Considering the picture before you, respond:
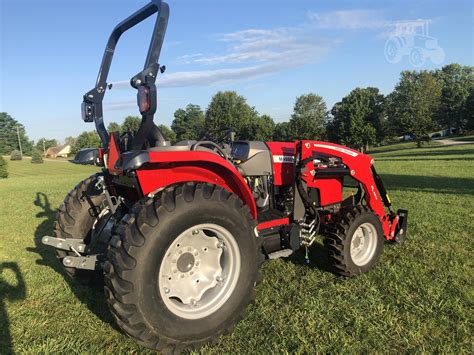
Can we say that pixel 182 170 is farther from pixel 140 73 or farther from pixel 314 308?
pixel 314 308

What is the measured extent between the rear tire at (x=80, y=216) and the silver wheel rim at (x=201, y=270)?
126cm

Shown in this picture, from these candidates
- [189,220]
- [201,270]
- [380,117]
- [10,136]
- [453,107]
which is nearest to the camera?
[189,220]

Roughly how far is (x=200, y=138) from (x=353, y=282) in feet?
7.21

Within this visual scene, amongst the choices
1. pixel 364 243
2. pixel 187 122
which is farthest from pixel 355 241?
pixel 187 122

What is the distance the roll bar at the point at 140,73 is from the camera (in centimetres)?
275

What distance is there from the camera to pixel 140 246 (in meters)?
2.44

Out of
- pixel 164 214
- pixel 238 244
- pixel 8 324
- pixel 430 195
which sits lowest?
pixel 430 195

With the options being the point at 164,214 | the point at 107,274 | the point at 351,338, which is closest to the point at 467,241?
the point at 351,338

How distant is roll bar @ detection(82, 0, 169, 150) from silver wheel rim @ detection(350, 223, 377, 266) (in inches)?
98.6

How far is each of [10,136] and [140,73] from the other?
110m

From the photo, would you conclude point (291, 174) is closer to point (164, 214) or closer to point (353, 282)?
point (353, 282)

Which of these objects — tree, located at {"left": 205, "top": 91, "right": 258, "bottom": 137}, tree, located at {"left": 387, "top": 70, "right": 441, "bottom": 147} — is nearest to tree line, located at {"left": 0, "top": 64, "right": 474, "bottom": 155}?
tree, located at {"left": 387, "top": 70, "right": 441, "bottom": 147}

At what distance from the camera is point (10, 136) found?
9594 centimetres

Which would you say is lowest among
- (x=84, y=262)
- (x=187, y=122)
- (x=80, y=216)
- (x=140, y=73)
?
(x=84, y=262)
